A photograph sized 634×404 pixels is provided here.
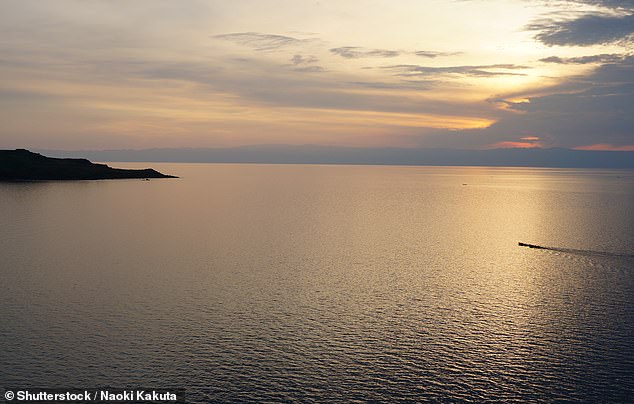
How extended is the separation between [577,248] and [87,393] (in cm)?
8184

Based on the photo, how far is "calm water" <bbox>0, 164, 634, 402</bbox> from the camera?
3684 centimetres

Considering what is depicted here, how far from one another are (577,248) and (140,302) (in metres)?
72.4

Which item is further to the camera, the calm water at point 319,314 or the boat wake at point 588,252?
the boat wake at point 588,252

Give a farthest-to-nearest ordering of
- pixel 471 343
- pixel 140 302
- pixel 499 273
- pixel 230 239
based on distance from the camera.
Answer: pixel 230 239
pixel 499 273
pixel 140 302
pixel 471 343

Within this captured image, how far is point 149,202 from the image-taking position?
168 m

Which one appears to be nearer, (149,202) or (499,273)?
(499,273)

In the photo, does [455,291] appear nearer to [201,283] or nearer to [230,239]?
[201,283]

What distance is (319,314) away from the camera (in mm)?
50688

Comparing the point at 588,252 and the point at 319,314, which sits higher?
the point at 319,314

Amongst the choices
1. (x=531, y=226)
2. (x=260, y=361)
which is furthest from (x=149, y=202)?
(x=260, y=361)

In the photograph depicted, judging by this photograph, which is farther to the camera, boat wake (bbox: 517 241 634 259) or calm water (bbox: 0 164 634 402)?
boat wake (bbox: 517 241 634 259)

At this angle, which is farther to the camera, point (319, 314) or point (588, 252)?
point (588, 252)

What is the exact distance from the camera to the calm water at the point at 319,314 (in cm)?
3684

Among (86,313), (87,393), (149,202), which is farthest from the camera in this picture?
(149,202)
